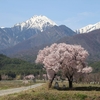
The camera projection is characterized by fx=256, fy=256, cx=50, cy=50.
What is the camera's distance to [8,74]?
180 meters

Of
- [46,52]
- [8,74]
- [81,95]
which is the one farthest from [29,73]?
[81,95]

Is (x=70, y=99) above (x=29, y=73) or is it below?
below

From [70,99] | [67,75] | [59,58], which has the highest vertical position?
[59,58]

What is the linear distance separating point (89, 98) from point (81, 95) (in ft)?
2.71

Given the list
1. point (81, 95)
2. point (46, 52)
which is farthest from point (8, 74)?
point (81, 95)

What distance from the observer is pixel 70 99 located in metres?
23.8

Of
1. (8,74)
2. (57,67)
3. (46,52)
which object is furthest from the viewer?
(8,74)

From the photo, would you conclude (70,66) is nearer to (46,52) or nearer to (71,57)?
(71,57)

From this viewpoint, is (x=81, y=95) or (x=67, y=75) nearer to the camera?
(x=81, y=95)

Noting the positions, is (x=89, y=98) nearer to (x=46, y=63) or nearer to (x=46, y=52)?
(x=46, y=63)

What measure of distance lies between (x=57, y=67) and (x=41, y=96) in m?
18.7

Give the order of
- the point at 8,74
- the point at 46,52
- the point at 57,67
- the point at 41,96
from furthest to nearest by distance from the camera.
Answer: the point at 8,74 → the point at 46,52 → the point at 57,67 → the point at 41,96

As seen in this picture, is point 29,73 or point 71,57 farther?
point 29,73

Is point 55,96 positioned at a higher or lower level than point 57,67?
lower
